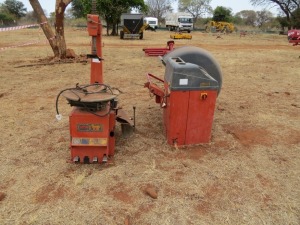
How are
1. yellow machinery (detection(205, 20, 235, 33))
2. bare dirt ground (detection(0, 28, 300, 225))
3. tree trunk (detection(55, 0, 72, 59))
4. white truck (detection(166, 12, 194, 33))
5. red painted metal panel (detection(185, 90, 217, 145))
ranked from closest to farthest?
bare dirt ground (detection(0, 28, 300, 225)) → red painted metal panel (detection(185, 90, 217, 145)) → tree trunk (detection(55, 0, 72, 59)) → white truck (detection(166, 12, 194, 33)) → yellow machinery (detection(205, 20, 235, 33))

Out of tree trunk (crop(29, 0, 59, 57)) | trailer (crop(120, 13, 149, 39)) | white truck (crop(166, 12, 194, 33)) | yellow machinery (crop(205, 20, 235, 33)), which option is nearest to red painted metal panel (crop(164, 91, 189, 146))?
tree trunk (crop(29, 0, 59, 57))

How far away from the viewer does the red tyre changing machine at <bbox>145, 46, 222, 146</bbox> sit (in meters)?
3.48

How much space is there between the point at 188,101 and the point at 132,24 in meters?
18.8

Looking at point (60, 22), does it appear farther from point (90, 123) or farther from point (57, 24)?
point (90, 123)

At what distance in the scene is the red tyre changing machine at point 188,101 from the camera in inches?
137

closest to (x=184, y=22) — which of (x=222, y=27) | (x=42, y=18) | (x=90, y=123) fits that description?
(x=222, y=27)

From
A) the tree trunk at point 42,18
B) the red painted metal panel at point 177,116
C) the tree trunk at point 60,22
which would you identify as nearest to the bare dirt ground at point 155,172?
the red painted metal panel at point 177,116

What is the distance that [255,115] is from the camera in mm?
5082

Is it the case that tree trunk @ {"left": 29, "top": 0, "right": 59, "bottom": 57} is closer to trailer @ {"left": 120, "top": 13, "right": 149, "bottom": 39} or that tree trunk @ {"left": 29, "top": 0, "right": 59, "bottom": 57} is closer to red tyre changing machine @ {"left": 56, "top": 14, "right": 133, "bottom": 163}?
red tyre changing machine @ {"left": 56, "top": 14, "right": 133, "bottom": 163}

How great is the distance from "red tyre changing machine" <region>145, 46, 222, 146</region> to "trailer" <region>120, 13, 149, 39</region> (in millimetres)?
18118

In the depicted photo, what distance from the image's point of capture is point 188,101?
3.61m

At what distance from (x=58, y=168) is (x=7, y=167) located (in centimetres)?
60

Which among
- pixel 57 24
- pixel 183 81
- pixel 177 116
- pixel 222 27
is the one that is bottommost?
pixel 177 116

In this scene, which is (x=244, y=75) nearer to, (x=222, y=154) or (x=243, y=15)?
(x=222, y=154)
